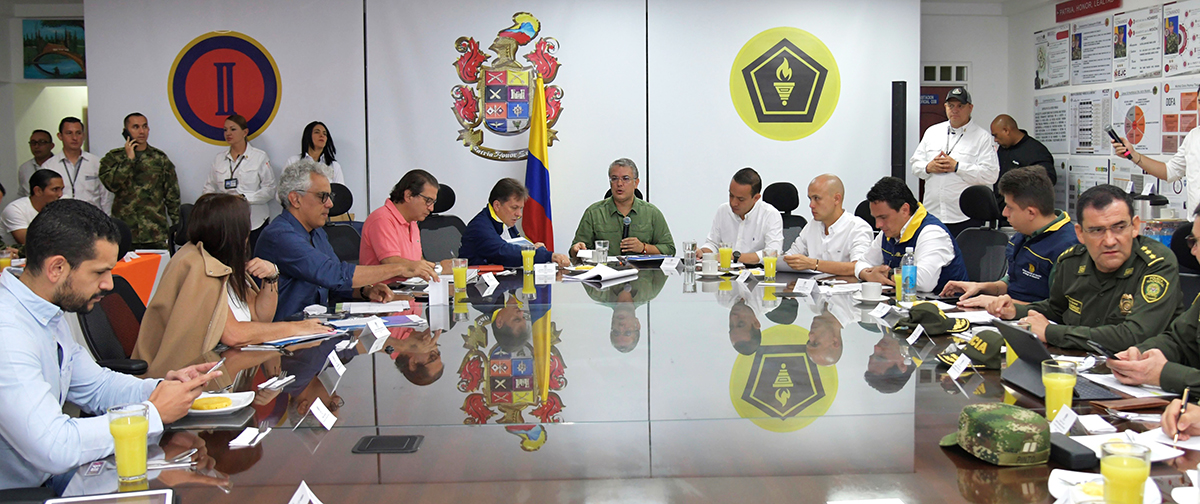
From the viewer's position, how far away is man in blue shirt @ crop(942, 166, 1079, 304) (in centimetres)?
344

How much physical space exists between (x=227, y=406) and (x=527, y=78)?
564 cm

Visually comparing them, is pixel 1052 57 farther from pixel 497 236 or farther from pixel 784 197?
pixel 497 236

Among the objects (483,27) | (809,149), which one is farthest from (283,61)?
(809,149)

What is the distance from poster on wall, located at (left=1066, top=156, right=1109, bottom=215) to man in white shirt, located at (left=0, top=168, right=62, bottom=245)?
793 centimetres

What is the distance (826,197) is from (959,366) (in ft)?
8.38

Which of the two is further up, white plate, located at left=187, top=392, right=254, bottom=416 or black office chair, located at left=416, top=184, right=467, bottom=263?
black office chair, located at left=416, top=184, right=467, bottom=263

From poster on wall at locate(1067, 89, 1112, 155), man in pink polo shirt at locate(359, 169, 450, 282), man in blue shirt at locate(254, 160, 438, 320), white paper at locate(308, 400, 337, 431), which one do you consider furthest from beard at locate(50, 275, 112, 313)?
poster on wall at locate(1067, 89, 1112, 155)

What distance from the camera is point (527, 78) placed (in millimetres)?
7258

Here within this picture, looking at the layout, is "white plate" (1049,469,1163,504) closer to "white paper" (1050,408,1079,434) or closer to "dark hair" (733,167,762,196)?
"white paper" (1050,408,1079,434)

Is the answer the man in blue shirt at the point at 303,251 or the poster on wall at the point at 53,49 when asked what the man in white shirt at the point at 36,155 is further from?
the man in blue shirt at the point at 303,251

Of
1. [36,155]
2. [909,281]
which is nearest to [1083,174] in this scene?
[909,281]

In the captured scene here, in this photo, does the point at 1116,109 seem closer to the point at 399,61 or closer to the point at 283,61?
the point at 399,61

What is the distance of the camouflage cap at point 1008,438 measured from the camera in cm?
155

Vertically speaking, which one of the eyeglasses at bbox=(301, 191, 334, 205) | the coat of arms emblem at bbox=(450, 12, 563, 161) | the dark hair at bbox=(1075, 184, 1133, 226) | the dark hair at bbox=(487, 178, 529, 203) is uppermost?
the coat of arms emblem at bbox=(450, 12, 563, 161)
